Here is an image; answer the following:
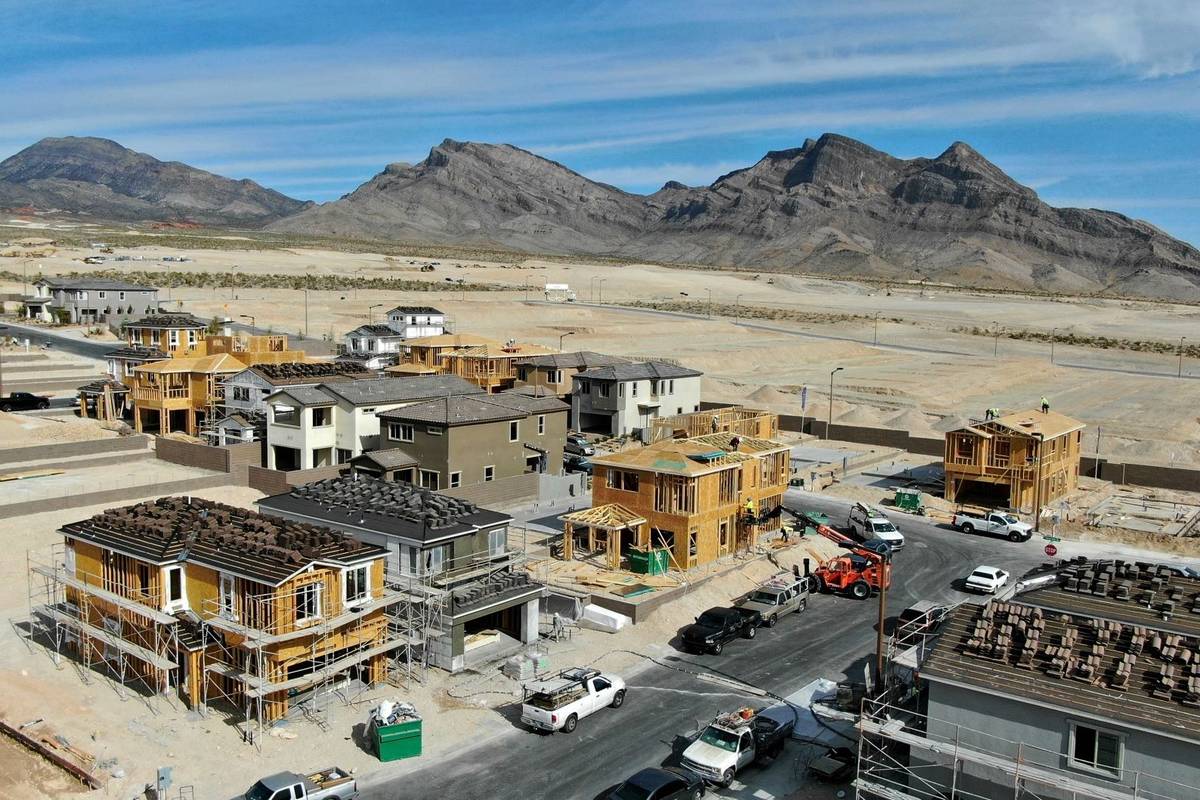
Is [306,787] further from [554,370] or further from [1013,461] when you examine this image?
[554,370]

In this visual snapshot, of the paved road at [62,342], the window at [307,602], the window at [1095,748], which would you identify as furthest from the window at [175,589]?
→ the paved road at [62,342]

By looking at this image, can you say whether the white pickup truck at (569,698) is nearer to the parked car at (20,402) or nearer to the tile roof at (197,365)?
the tile roof at (197,365)

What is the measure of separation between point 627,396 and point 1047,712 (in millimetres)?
48671

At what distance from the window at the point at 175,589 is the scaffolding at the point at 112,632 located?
404 millimetres

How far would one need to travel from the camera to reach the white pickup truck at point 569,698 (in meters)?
26.1

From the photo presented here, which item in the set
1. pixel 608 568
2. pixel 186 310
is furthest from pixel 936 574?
pixel 186 310

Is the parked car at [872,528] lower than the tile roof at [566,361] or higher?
lower

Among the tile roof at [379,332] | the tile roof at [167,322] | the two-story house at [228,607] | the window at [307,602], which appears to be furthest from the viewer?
the tile roof at [379,332]

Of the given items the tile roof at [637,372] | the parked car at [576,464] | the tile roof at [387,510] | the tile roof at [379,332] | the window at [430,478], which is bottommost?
the parked car at [576,464]

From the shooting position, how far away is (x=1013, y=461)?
51.9 meters

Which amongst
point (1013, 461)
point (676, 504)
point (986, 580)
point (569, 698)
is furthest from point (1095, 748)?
point (1013, 461)

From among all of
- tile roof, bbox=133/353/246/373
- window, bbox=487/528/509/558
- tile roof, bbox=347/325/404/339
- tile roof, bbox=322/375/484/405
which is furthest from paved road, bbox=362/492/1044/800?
tile roof, bbox=347/325/404/339

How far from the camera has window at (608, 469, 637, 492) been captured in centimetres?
4116

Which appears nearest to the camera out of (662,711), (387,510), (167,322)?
(662,711)
